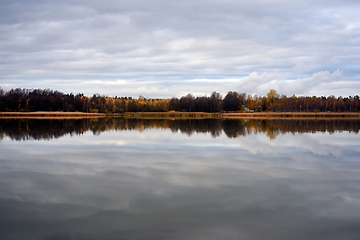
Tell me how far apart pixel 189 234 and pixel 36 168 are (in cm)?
652

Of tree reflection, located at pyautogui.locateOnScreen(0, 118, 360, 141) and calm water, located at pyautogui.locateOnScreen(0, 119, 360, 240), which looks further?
tree reflection, located at pyautogui.locateOnScreen(0, 118, 360, 141)

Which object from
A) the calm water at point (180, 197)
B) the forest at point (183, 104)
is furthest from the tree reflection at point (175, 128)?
the forest at point (183, 104)

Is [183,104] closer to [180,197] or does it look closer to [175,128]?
[175,128]

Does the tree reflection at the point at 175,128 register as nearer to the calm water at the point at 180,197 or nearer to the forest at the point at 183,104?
the calm water at the point at 180,197

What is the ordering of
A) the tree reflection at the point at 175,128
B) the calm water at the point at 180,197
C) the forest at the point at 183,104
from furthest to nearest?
the forest at the point at 183,104 < the tree reflection at the point at 175,128 < the calm water at the point at 180,197

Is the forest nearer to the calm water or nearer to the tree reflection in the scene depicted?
the tree reflection

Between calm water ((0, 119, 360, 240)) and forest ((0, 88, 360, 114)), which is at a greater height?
forest ((0, 88, 360, 114))

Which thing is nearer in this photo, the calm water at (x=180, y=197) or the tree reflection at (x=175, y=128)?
the calm water at (x=180, y=197)

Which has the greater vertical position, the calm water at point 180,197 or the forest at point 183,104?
the forest at point 183,104

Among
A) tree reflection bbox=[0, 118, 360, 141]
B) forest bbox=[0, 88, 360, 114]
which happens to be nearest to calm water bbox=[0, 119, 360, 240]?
tree reflection bbox=[0, 118, 360, 141]

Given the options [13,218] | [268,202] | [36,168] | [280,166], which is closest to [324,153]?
[280,166]

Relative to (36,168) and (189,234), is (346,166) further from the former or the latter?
(36,168)

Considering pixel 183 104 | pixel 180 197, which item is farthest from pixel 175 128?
pixel 183 104

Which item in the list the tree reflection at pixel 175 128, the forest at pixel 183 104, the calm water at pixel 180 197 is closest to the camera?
the calm water at pixel 180 197
